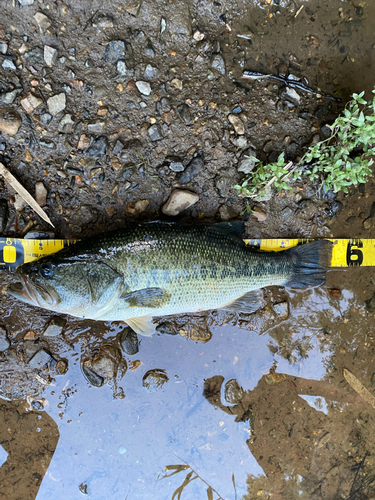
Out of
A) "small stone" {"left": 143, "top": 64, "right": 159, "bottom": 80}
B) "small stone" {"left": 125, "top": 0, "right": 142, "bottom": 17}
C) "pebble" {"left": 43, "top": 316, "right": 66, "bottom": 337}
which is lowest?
"pebble" {"left": 43, "top": 316, "right": 66, "bottom": 337}

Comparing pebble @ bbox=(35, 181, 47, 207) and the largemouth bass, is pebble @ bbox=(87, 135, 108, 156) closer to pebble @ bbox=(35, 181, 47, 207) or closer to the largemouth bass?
pebble @ bbox=(35, 181, 47, 207)

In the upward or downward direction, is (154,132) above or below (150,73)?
below

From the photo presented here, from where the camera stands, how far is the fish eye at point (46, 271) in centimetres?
264

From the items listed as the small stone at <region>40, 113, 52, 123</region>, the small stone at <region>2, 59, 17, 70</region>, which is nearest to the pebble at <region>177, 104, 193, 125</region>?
the small stone at <region>40, 113, 52, 123</region>

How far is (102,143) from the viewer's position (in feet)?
10.3

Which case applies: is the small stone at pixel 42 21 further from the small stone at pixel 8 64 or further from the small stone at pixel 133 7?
the small stone at pixel 133 7

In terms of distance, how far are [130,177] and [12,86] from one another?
1.57 metres

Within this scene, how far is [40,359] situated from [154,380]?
1.34 m

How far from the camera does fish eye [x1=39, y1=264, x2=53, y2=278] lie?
264 centimetres

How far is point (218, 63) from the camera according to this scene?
10.6ft

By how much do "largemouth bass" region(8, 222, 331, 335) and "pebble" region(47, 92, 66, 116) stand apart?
5.04 ft

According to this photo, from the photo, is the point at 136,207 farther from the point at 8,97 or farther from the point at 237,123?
the point at 8,97

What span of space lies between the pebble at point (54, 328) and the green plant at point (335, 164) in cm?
256

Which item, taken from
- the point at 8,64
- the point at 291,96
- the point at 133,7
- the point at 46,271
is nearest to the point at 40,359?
the point at 46,271
